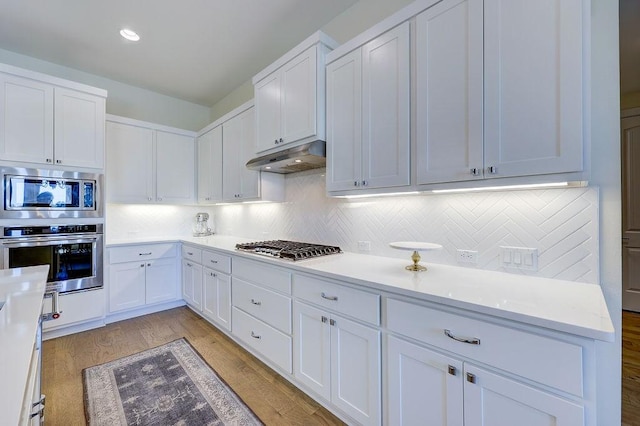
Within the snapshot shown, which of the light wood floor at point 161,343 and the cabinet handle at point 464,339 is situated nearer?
the cabinet handle at point 464,339

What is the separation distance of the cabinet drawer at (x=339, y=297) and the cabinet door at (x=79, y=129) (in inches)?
109

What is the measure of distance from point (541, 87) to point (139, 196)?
402cm

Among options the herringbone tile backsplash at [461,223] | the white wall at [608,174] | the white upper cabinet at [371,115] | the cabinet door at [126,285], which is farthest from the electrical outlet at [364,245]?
the cabinet door at [126,285]

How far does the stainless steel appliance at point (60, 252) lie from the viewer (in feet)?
8.41

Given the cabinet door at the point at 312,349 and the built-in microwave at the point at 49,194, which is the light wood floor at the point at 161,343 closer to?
the cabinet door at the point at 312,349

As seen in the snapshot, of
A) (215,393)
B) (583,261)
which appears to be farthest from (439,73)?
(215,393)

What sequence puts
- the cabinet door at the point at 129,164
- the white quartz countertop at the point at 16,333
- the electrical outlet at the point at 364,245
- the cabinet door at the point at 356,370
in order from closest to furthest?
1. the white quartz countertop at the point at 16,333
2. the cabinet door at the point at 356,370
3. the electrical outlet at the point at 364,245
4. the cabinet door at the point at 129,164

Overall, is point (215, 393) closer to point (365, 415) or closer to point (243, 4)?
point (365, 415)

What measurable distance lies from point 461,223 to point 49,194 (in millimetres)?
3722

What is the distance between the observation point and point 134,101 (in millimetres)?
3756

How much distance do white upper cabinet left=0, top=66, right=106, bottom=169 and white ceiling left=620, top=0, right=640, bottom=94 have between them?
4973mm

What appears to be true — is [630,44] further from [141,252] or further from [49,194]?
[49,194]

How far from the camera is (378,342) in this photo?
141 centimetres

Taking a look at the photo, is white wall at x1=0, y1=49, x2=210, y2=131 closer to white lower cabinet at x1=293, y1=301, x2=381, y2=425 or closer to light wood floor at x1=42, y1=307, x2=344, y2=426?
light wood floor at x1=42, y1=307, x2=344, y2=426
